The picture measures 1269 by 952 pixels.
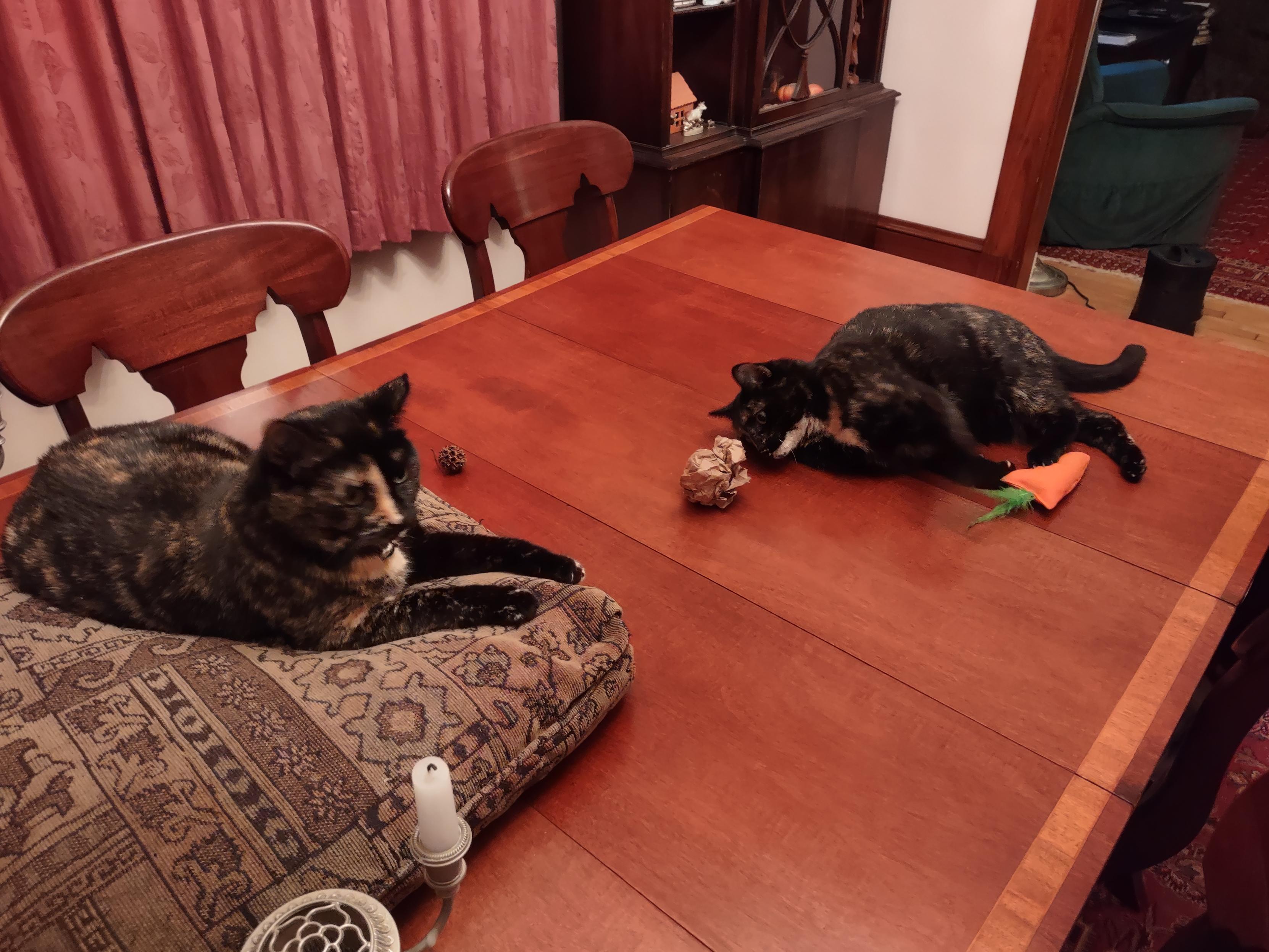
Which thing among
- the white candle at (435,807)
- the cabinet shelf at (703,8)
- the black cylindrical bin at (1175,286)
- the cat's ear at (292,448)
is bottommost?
the black cylindrical bin at (1175,286)

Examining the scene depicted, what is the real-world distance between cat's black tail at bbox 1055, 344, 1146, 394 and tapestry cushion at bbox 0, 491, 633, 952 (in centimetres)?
87

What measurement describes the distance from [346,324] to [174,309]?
3.71ft

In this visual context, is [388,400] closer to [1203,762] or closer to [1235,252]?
[1203,762]

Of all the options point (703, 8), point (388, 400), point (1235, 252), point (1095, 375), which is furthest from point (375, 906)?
point (1235, 252)

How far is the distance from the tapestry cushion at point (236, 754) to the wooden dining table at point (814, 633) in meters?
0.07

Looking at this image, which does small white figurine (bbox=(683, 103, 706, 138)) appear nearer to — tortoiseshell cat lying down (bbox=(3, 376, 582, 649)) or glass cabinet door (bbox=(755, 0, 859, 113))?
glass cabinet door (bbox=(755, 0, 859, 113))

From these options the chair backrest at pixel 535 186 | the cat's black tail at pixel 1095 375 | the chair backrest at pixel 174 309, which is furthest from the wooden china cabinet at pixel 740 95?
the cat's black tail at pixel 1095 375

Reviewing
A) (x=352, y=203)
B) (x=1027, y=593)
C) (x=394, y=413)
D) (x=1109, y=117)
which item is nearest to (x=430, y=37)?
(x=352, y=203)

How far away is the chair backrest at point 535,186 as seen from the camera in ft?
5.10

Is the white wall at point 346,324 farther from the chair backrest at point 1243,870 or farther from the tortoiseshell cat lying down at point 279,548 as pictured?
the chair backrest at point 1243,870

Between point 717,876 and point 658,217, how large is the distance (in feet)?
7.31

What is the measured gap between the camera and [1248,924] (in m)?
0.60

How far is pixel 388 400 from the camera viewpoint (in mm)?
832

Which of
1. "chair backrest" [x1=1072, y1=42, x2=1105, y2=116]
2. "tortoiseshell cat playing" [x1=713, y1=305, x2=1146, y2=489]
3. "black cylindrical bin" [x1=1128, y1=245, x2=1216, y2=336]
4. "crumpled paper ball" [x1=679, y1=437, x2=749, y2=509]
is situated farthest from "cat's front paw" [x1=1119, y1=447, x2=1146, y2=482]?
"chair backrest" [x1=1072, y1=42, x2=1105, y2=116]
